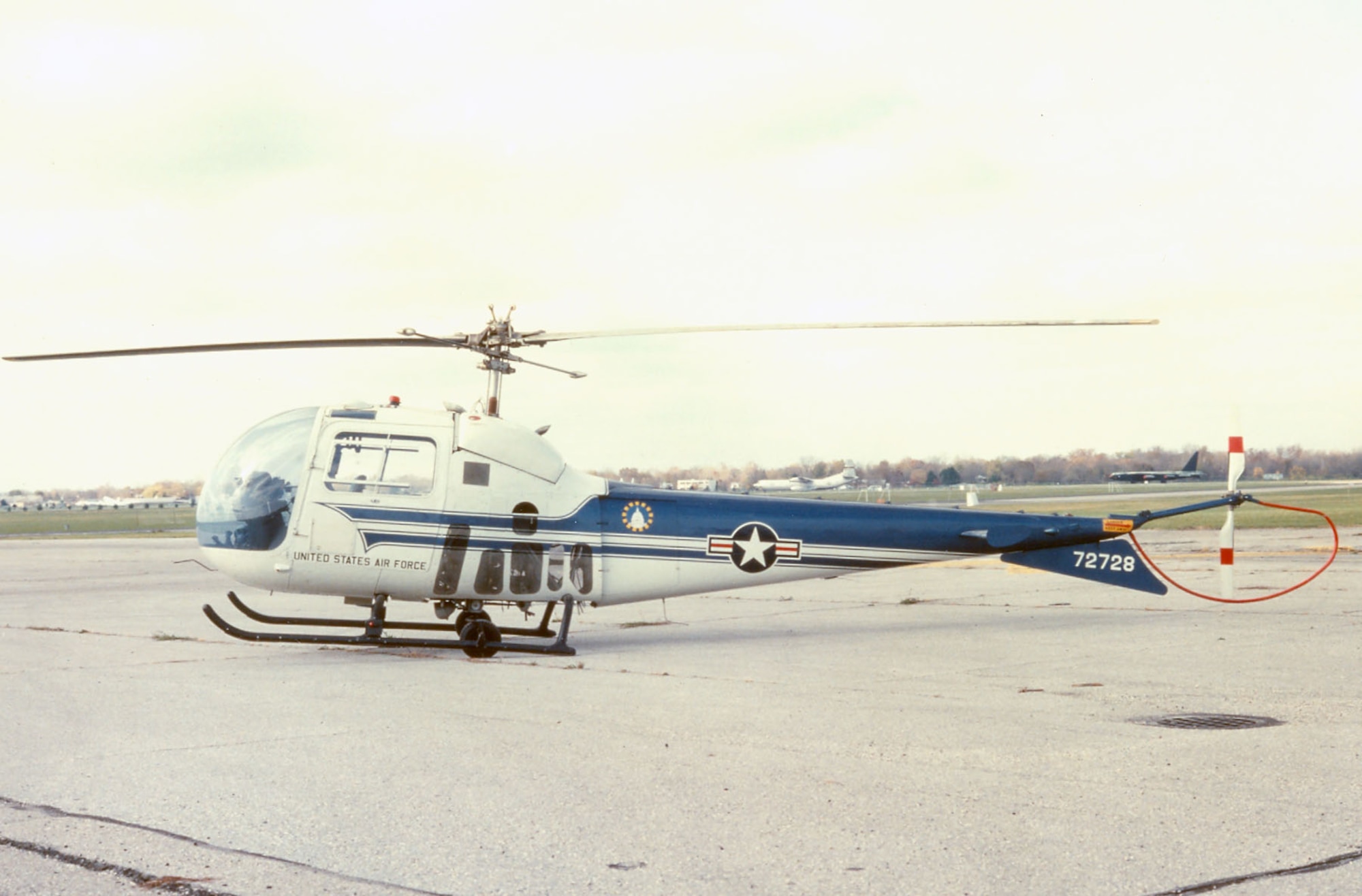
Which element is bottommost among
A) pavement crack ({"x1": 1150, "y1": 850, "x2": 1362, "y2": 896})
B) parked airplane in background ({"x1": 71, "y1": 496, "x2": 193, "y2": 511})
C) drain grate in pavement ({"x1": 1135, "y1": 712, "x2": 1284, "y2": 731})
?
parked airplane in background ({"x1": 71, "y1": 496, "x2": 193, "y2": 511})

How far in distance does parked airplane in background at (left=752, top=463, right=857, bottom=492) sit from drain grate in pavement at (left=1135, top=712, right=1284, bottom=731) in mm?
94569

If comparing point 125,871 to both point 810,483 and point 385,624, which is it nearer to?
point 385,624

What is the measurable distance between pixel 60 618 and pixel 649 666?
37.4 ft

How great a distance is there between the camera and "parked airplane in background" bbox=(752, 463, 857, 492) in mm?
106669

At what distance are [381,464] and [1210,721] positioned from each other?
29.9 feet

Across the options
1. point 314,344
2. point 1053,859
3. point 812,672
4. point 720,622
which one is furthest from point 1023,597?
point 1053,859

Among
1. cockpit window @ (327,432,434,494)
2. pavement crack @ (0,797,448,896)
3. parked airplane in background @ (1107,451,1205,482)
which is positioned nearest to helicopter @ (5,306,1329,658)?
cockpit window @ (327,432,434,494)

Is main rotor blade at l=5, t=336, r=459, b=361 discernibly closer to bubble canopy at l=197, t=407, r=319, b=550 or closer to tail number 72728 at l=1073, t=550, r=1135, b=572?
bubble canopy at l=197, t=407, r=319, b=550

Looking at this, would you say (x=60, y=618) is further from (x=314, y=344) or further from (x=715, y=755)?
(x=715, y=755)

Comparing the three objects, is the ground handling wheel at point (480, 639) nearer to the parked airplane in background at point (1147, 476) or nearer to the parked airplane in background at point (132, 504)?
the parked airplane in background at point (1147, 476)

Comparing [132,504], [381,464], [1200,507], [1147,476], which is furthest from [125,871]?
[132,504]

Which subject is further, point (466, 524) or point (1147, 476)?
point (1147, 476)

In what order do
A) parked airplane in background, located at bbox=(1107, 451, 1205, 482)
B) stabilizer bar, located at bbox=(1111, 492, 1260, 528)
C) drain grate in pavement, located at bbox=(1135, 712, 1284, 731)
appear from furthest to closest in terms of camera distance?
parked airplane in background, located at bbox=(1107, 451, 1205, 482) → stabilizer bar, located at bbox=(1111, 492, 1260, 528) → drain grate in pavement, located at bbox=(1135, 712, 1284, 731)

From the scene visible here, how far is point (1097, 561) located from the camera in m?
15.5
